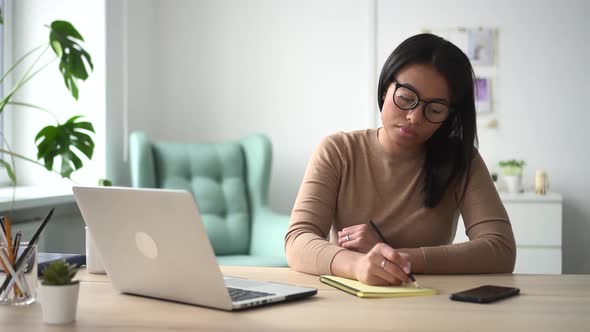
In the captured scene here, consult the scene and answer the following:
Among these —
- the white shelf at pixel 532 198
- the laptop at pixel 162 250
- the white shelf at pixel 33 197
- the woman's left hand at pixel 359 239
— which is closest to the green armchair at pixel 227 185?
the white shelf at pixel 33 197

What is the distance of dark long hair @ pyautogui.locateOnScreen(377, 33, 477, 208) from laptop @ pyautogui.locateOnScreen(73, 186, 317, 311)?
0.73 metres

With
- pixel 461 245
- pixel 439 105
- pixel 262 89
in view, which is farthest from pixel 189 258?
pixel 262 89

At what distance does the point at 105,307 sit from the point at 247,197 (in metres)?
2.65

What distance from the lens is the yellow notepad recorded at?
142 cm

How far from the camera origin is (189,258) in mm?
1267

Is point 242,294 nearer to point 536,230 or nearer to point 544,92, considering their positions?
point 536,230

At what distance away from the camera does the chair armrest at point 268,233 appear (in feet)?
12.1

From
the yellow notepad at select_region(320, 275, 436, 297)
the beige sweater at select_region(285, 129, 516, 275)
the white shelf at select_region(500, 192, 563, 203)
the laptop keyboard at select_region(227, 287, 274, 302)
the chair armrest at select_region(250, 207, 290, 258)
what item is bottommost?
the chair armrest at select_region(250, 207, 290, 258)

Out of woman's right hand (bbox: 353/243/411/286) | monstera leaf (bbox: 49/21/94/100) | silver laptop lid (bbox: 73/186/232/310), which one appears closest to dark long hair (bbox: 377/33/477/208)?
woman's right hand (bbox: 353/243/411/286)

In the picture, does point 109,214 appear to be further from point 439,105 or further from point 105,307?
point 439,105

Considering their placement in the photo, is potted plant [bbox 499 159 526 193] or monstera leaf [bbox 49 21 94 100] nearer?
monstera leaf [bbox 49 21 94 100]

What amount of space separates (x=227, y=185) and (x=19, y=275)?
2.54 meters

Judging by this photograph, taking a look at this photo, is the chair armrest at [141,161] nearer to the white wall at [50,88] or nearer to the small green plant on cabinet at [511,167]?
the white wall at [50,88]

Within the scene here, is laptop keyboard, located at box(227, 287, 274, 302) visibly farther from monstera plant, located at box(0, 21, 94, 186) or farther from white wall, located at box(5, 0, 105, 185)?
white wall, located at box(5, 0, 105, 185)
